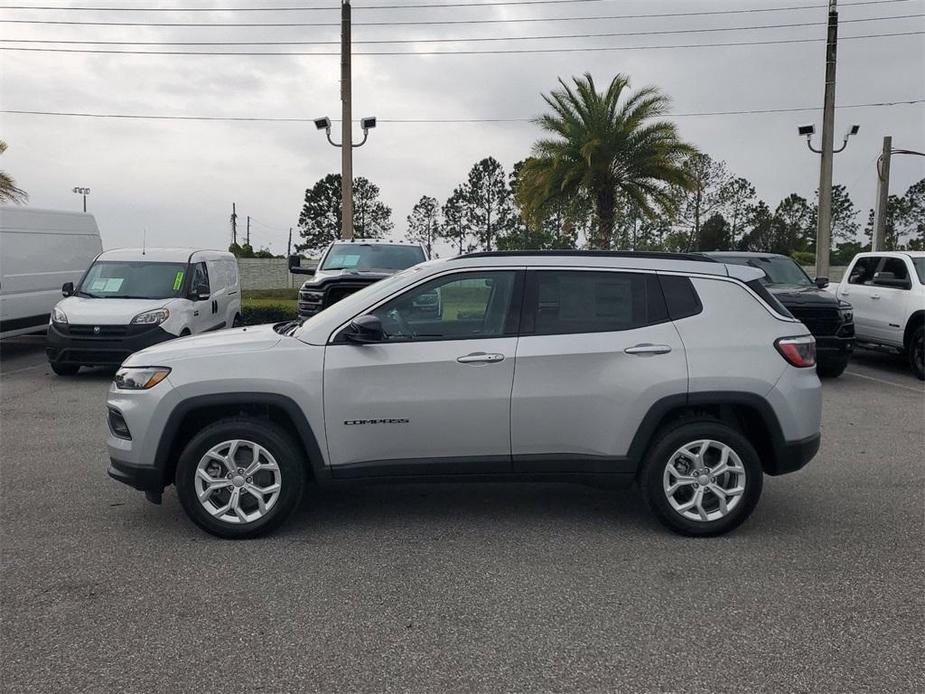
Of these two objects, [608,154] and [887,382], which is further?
[608,154]

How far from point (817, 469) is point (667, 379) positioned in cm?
262

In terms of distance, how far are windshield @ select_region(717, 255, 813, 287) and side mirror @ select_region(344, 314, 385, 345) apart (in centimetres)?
887

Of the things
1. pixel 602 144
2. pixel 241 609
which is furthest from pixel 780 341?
pixel 602 144

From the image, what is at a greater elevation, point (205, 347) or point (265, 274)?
point (265, 274)

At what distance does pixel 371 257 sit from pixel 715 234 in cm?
3237

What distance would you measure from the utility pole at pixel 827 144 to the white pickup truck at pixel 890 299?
697 centimetres

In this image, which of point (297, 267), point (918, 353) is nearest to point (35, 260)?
point (297, 267)

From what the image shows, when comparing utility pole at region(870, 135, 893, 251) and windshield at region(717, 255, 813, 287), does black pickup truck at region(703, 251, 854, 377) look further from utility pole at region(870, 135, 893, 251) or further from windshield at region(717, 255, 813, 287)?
utility pole at region(870, 135, 893, 251)

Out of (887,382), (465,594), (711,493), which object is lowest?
(465,594)

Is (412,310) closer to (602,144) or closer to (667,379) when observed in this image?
(667,379)

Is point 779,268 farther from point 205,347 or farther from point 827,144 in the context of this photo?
point 205,347

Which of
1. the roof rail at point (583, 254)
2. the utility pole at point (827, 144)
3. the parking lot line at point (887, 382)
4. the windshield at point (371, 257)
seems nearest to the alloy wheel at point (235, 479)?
the roof rail at point (583, 254)

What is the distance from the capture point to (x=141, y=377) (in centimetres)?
501

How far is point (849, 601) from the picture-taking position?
4090mm
